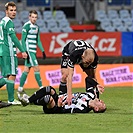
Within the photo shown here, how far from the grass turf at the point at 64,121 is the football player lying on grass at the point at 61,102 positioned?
0.47ft

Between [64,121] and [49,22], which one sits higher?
[64,121]

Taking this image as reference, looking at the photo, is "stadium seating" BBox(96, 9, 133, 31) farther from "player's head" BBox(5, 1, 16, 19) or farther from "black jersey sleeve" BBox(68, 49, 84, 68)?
"black jersey sleeve" BBox(68, 49, 84, 68)

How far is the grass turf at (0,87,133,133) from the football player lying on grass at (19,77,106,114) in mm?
144

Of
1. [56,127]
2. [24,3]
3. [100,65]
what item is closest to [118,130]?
[56,127]

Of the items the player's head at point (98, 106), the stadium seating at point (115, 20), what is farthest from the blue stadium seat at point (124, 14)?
the player's head at point (98, 106)

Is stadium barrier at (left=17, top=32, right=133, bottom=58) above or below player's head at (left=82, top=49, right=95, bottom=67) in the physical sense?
below

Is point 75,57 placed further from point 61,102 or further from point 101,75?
point 101,75

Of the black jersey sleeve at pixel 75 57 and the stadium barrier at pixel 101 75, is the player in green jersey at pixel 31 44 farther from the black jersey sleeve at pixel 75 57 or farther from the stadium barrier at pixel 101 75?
the black jersey sleeve at pixel 75 57

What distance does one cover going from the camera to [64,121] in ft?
34.1

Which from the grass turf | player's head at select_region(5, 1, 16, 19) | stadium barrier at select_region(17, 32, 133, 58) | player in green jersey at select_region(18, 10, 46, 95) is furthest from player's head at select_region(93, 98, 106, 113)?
stadium barrier at select_region(17, 32, 133, 58)

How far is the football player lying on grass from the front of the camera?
1102cm

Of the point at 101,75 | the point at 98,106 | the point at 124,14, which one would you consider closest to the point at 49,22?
the point at 124,14

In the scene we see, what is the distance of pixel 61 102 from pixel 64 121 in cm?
79

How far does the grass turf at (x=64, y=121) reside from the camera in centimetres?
952
